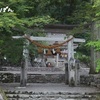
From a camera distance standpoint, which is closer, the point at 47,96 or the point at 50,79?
the point at 47,96

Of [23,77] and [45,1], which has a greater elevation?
[45,1]

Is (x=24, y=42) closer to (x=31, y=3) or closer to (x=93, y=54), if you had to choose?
(x=31, y=3)

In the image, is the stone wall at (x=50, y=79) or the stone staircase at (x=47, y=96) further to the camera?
the stone wall at (x=50, y=79)

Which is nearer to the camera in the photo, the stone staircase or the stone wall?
the stone staircase

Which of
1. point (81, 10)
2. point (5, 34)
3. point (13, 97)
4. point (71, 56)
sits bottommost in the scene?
point (13, 97)

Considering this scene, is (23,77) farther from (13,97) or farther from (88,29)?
(88,29)

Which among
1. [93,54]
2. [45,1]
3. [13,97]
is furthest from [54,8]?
[13,97]

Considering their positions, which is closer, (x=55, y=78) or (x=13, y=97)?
(x=13, y=97)

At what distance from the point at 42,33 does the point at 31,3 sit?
202 cm

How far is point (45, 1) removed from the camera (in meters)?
14.8

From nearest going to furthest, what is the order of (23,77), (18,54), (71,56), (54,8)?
(18,54) < (23,77) < (71,56) < (54,8)

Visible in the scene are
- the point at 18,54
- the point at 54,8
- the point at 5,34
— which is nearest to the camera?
the point at 5,34

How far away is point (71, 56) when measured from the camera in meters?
15.6

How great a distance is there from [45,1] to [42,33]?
1.77 m
